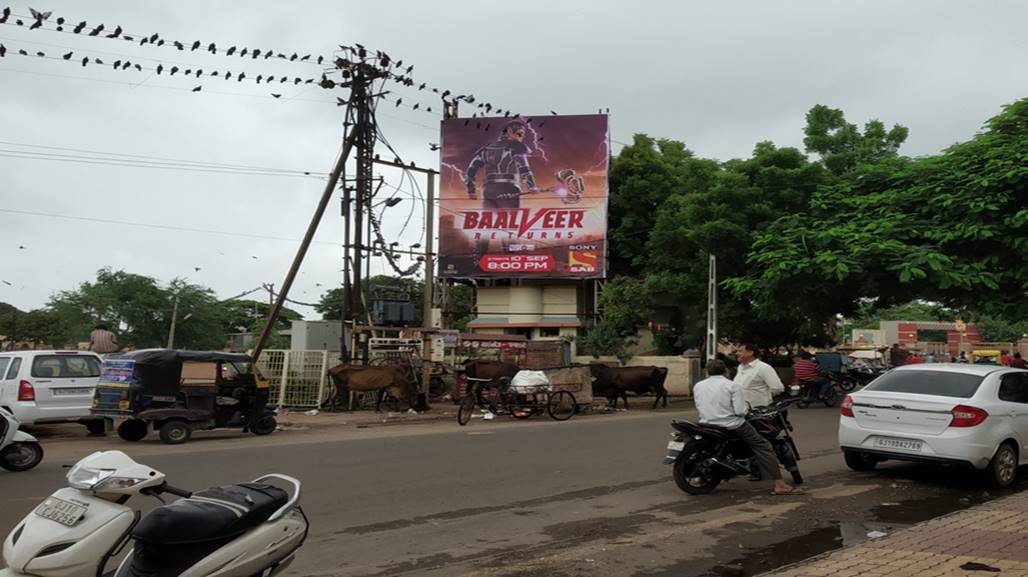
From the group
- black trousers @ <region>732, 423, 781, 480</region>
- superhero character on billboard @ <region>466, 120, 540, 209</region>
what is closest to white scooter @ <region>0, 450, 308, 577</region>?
black trousers @ <region>732, 423, 781, 480</region>

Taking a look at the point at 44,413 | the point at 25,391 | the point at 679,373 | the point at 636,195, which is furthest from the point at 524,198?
the point at 25,391

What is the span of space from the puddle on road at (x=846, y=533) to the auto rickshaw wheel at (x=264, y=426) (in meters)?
11.9

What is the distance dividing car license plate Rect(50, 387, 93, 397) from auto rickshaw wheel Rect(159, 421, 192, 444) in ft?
6.17

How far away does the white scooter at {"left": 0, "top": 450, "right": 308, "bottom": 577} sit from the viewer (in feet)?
12.5

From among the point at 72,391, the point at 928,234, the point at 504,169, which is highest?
the point at 504,169

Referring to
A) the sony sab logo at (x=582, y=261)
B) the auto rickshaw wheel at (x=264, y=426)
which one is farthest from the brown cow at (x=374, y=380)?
the sony sab logo at (x=582, y=261)

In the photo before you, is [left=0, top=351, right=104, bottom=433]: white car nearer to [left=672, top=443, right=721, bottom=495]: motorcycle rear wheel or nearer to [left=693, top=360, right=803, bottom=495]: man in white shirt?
[left=672, top=443, right=721, bottom=495]: motorcycle rear wheel

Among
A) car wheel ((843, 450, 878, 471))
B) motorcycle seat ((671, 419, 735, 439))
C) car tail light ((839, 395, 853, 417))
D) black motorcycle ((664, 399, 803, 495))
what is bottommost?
car wheel ((843, 450, 878, 471))

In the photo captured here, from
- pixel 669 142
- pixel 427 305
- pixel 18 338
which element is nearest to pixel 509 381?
pixel 427 305

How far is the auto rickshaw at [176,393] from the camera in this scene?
14703 millimetres

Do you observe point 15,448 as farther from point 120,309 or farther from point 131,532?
point 120,309

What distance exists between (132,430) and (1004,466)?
13970 millimetres

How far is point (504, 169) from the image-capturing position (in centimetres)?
3853

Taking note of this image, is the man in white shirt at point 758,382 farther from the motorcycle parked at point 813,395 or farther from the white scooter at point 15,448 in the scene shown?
the motorcycle parked at point 813,395
